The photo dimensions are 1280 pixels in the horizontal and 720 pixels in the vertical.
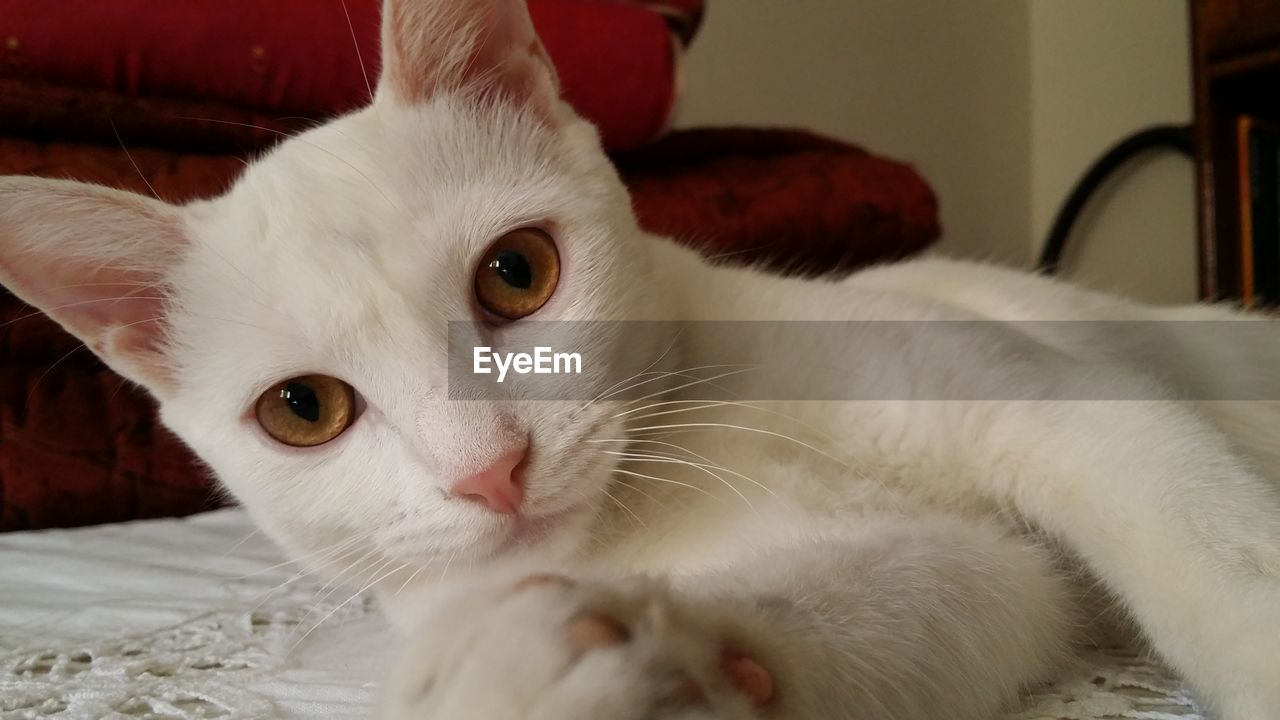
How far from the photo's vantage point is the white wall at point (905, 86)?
2.46m

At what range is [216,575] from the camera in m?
1.04

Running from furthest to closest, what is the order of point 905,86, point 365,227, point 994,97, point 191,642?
point 994,97
point 905,86
point 191,642
point 365,227

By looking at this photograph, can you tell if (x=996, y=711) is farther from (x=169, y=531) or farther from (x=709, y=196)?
(x=709, y=196)

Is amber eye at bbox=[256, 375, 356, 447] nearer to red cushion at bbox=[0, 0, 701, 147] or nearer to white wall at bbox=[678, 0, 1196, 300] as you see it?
red cushion at bbox=[0, 0, 701, 147]

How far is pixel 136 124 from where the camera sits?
55.0 inches

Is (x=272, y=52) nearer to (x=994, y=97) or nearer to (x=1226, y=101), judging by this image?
(x=1226, y=101)

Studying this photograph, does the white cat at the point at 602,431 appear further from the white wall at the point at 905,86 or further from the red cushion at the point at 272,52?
the white wall at the point at 905,86

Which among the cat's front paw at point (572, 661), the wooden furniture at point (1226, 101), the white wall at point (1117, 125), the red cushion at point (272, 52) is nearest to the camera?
the cat's front paw at point (572, 661)

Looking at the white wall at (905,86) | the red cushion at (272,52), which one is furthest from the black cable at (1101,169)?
the red cushion at (272,52)

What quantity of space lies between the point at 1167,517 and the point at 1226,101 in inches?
70.6

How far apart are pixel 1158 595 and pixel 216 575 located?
1.07 m

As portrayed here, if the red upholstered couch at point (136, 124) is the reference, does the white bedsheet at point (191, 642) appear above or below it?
below

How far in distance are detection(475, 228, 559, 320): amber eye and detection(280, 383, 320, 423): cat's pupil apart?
0.57 ft

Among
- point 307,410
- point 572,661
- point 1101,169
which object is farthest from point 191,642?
point 1101,169
